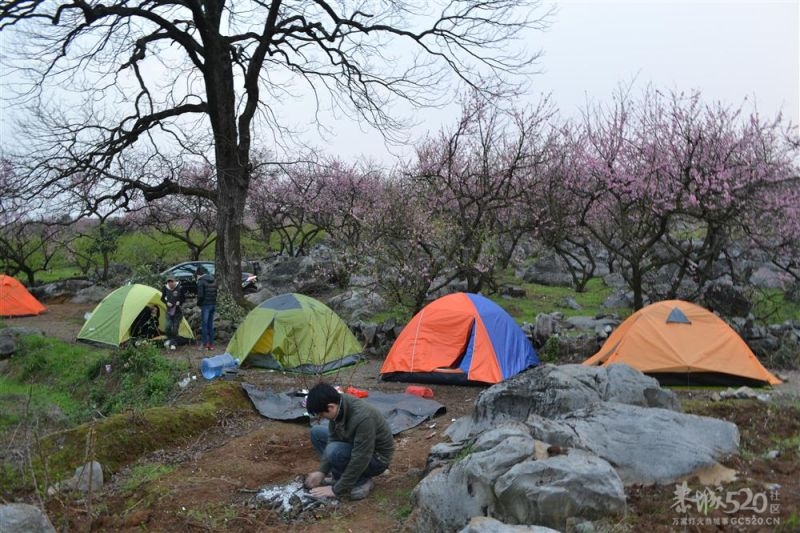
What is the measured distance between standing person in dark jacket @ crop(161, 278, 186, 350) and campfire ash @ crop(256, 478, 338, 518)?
9551mm

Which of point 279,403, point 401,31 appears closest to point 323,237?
point 401,31

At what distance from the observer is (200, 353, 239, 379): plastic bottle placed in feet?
37.6

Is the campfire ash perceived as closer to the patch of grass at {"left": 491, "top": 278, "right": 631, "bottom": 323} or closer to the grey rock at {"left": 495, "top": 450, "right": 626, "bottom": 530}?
the grey rock at {"left": 495, "top": 450, "right": 626, "bottom": 530}

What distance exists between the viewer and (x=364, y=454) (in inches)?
227

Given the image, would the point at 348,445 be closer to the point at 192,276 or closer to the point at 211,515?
the point at 211,515

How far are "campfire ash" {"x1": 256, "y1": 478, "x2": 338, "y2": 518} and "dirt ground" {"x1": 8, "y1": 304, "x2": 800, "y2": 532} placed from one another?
75 mm

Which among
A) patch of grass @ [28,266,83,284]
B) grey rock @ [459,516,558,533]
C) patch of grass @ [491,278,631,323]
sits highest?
patch of grass @ [28,266,83,284]

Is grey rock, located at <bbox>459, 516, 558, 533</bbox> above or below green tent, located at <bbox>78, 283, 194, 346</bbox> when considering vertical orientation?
below

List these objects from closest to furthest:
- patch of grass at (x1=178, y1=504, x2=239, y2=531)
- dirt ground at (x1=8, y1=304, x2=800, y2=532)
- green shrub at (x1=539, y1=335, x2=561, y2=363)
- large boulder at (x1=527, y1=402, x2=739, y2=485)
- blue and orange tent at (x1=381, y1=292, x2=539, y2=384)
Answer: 1. dirt ground at (x1=8, y1=304, x2=800, y2=532)
2. large boulder at (x1=527, y1=402, x2=739, y2=485)
3. patch of grass at (x1=178, y1=504, x2=239, y2=531)
4. blue and orange tent at (x1=381, y1=292, x2=539, y2=384)
5. green shrub at (x1=539, y1=335, x2=561, y2=363)

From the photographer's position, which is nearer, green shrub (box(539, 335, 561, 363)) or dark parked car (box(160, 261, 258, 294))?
green shrub (box(539, 335, 561, 363))

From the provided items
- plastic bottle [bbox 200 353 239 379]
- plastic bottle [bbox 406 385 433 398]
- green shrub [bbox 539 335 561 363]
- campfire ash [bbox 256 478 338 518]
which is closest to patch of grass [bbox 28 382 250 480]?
campfire ash [bbox 256 478 338 518]

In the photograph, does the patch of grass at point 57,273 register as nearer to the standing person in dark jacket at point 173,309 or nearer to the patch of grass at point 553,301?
the standing person in dark jacket at point 173,309

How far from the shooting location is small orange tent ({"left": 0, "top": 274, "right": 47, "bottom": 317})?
21.9m

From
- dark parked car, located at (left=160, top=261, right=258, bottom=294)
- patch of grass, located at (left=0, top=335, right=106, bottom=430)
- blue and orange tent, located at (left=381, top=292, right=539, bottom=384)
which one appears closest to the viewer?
blue and orange tent, located at (left=381, top=292, right=539, bottom=384)
